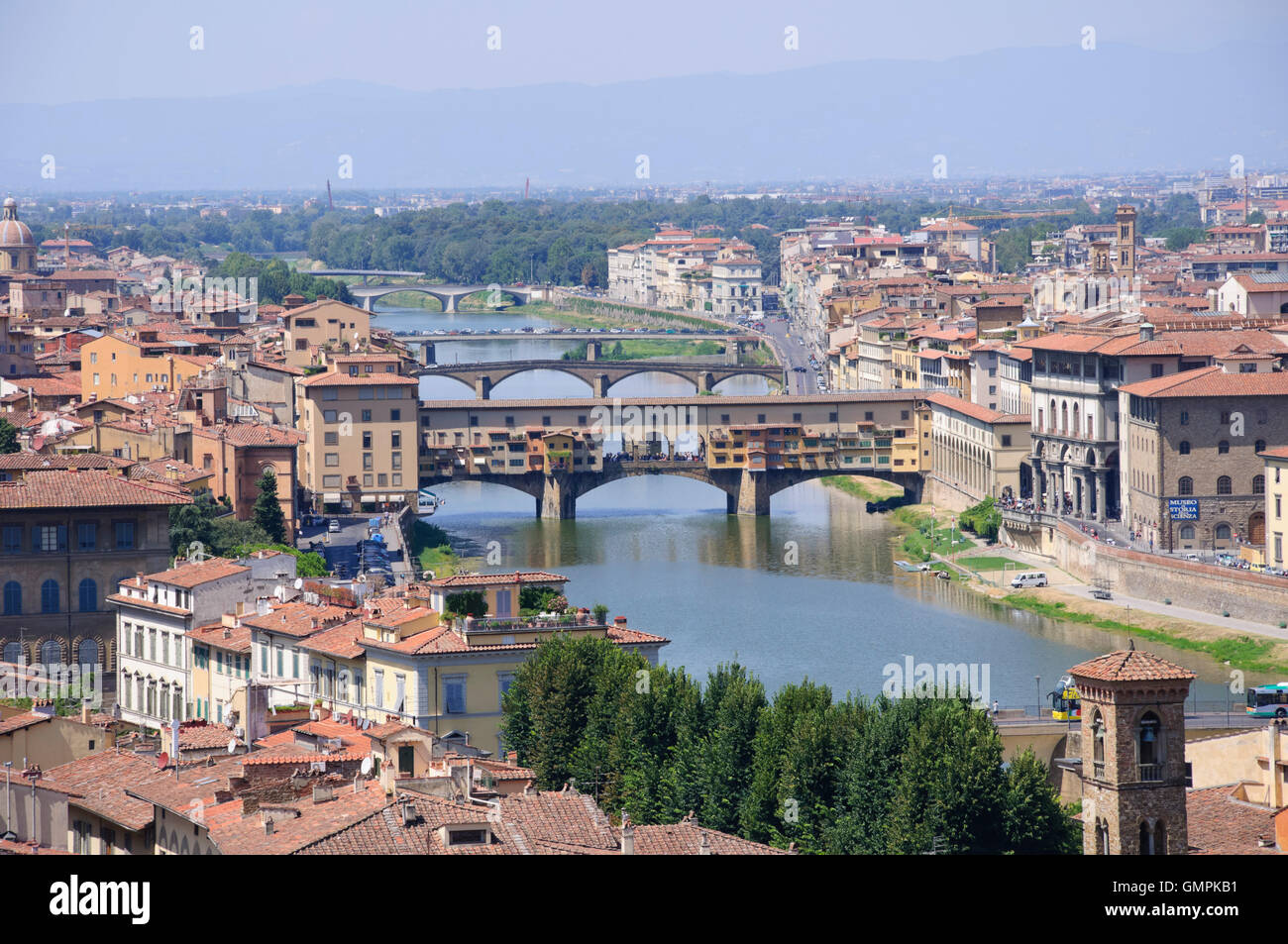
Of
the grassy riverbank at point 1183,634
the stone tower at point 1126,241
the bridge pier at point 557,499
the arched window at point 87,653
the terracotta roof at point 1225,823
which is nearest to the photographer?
the terracotta roof at point 1225,823

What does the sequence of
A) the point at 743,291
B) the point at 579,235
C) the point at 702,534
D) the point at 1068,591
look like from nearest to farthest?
the point at 1068,591, the point at 702,534, the point at 743,291, the point at 579,235

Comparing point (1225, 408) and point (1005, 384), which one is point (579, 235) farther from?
point (1225, 408)

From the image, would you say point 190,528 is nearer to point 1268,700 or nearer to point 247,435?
point 247,435

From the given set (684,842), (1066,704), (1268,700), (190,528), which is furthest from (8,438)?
(684,842)

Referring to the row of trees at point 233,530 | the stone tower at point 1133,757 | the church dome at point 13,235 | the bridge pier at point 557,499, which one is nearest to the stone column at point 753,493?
the bridge pier at point 557,499

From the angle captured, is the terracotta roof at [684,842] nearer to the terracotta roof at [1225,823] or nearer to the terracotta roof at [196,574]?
the terracotta roof at [1225,823]

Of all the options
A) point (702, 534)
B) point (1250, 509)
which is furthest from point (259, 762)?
point (702, 534)
